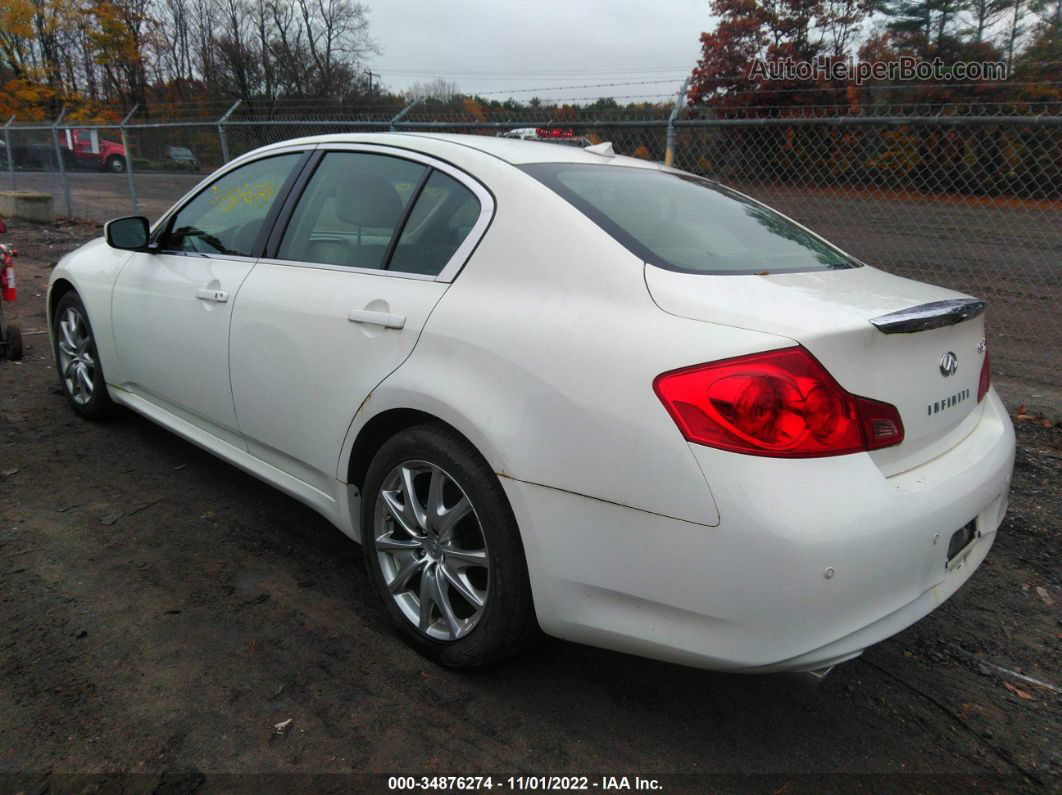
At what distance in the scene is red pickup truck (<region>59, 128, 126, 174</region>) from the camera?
1747cm

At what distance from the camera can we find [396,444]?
8.08 ft

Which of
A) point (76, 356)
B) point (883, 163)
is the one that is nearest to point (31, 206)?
point (76, 356)

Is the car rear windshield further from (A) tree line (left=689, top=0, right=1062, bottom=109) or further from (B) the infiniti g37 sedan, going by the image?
(A) tree line (left=689, top=0, right=1062, bottom=109)

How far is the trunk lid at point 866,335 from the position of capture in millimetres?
1915

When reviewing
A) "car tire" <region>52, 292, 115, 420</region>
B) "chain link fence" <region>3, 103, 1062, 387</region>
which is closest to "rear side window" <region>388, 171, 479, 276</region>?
"car tire" <region>52, 292, 115, 420</region>

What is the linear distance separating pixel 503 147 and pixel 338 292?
2.59ft

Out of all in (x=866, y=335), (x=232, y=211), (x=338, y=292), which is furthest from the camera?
(x=232, y=211)

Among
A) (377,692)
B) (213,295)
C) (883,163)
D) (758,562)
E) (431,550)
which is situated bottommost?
(377,692)

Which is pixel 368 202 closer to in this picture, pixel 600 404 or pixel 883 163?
pixel 600 404

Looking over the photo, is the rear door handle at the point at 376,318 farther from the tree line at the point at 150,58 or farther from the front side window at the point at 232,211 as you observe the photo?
the tree line at the point at 150,58

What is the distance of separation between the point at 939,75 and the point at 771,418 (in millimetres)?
15385

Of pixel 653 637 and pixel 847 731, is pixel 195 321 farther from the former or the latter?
pixel 847 731

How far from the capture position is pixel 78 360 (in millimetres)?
4543

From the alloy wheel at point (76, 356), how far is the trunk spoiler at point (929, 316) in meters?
4.05
